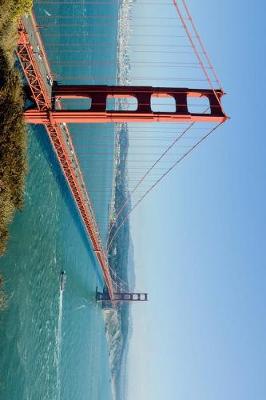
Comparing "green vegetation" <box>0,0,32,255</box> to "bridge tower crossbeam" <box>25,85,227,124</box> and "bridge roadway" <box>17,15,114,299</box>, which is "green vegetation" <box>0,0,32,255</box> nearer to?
"bridge roadway" <box>17,15,114,299</box>

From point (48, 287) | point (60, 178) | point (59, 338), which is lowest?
point (59, 338)

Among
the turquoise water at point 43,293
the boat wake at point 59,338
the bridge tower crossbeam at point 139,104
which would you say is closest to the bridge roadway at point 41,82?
the bridge tower crossbeam at point 139,104

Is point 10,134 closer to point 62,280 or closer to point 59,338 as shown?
point 62,280

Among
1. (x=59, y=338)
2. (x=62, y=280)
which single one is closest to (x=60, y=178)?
(x=62, y=280)

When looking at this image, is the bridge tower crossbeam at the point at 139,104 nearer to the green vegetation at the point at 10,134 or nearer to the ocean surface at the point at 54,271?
the green vegetation at the point at 10,134

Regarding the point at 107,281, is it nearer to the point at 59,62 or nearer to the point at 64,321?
the point at 64,321

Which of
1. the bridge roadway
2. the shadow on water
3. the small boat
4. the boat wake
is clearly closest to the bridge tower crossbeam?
the bridge roadway

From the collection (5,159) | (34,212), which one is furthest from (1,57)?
(34,212)
